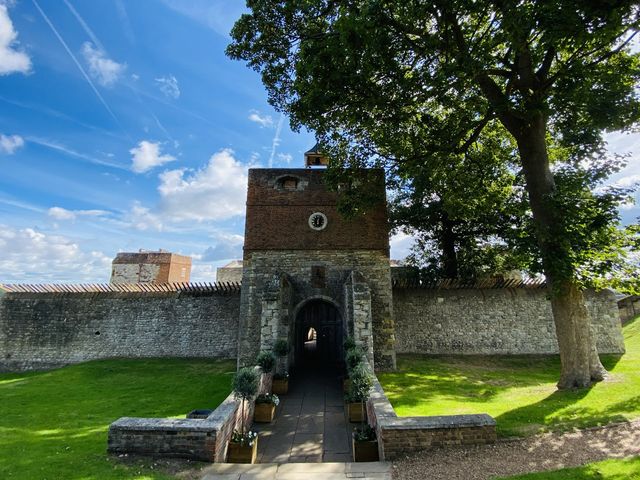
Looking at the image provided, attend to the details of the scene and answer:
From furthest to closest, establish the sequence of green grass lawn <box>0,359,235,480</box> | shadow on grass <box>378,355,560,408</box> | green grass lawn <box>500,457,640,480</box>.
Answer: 1. shadow on grass <box>378,355,560,408</box>
2. green grass lawn <box>0,359,235,480</box>
3. green grass lawn <box>500,457,640,480</box>

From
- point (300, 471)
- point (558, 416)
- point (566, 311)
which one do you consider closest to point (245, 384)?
point (300, 471)

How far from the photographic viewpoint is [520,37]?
7754 millimetres

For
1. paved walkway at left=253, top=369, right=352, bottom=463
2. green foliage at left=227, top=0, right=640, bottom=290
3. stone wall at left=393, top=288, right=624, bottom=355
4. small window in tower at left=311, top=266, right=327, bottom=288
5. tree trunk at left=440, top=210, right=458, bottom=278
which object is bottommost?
paved walkway at left=253, top=369, right=352, bottom=463

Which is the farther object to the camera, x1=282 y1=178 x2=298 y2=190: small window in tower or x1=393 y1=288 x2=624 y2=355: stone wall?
x1=282 y1=178 x2=298 y2=190: small window in tower

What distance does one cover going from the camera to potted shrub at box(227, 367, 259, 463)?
21.6 feet

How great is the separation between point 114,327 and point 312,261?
11226 millimetres

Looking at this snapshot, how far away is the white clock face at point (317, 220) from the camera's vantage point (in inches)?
653

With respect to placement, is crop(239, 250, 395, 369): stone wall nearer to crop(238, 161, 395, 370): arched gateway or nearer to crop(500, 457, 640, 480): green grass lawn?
crop(238, 161, 395, 370): arched gateway

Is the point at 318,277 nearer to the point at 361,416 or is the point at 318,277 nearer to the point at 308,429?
the point at 361,416

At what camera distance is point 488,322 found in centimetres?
1716

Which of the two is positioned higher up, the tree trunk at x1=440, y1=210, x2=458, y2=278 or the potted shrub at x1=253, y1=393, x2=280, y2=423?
the tree trunk at x1=440, y1=210, x2=458, y2=278

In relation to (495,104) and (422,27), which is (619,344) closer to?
(495,104)

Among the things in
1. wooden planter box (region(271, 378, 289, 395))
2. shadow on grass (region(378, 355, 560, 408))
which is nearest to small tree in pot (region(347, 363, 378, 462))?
shadow on grass (region(378, 355, 560, 408))

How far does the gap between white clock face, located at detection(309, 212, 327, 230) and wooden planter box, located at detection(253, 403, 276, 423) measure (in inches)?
355
